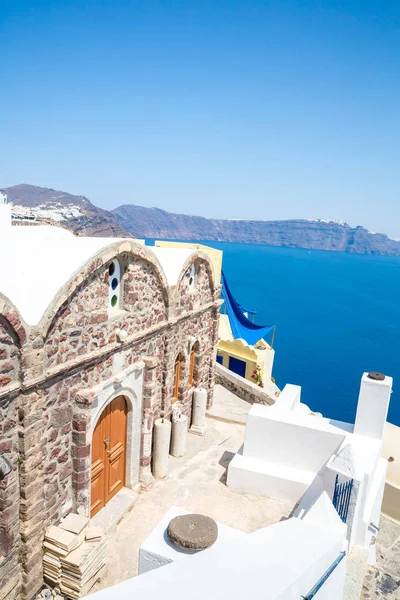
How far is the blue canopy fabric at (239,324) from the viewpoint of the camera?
65.6 feet

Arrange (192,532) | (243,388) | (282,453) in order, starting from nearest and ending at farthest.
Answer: (192,532) < (282,453) < (243,388)

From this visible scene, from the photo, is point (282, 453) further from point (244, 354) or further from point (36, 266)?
point (244, 354)

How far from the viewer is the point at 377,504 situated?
333 inches

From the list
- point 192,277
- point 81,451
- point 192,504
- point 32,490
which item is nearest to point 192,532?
point 32,490

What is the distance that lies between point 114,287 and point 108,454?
120 inches

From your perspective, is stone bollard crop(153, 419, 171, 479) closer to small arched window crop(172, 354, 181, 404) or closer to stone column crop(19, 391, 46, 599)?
small arched window crop(172, 354, 181, 404)

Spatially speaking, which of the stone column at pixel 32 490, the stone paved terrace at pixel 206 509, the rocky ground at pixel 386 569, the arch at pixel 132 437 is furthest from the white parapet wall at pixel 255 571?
the arch at pixel 132 437

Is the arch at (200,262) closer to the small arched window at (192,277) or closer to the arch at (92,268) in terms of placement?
the small arched window at (192,277)

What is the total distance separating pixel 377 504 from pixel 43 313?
7.19m

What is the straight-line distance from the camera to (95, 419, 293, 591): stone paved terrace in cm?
722

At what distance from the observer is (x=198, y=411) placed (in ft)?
37.8

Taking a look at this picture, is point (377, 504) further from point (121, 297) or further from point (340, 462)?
point (121, 297)

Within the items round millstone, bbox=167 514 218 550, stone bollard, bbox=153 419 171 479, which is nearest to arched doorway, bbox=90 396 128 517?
stone bollard, bbox=153 419 171 479

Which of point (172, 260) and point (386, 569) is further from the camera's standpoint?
point (172, 260)
